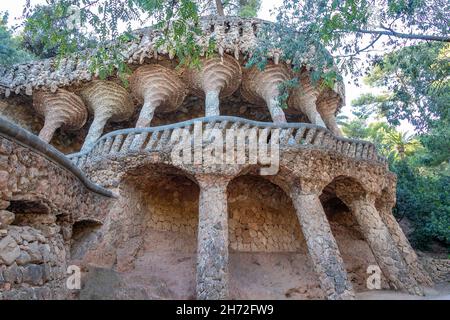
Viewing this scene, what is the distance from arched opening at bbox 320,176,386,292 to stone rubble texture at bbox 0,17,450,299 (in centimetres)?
4

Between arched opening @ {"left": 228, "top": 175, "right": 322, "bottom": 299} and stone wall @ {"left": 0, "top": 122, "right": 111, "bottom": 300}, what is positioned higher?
arched opening @ {"left": 228, "top": 175, "right": 322, "bottom": 299}

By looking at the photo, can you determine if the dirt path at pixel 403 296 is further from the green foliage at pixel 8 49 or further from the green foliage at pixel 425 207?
the green foliage at pixel 8 49

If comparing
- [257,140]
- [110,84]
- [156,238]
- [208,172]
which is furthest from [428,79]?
[110,84]

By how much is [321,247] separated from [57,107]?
9.39 m

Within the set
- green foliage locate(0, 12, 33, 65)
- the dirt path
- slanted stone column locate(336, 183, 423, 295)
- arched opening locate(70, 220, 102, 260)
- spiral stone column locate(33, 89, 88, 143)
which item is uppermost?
green foliage locate(0, 12, 33, 65)

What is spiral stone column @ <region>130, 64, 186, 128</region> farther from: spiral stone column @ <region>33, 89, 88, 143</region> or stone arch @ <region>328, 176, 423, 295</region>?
stone arch @ <region>328, 176, 423, 295</region>

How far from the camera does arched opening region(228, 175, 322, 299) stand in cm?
728

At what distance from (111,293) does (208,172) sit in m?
2.91

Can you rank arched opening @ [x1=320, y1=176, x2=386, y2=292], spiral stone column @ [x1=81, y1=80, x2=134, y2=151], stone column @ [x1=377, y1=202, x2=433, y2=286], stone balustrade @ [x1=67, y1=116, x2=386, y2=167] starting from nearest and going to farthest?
stone balustrade @ [x1=67, y1=116, x2=386, y2=167]
stone column @ [x1=377, y1=202, x2=433, y2=286]
arched opening @ [x1=320, y1=176, x2=386, y2=292]
spiral stone column @ [x1=81, y1=80, x2=134, y2=151]

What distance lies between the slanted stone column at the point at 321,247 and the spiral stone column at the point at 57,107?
8024 millimetres

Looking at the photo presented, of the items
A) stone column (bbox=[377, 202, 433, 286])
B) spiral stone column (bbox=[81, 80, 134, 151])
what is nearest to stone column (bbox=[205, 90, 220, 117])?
spiral stone column (bbox=[81, 80, 134, 151])

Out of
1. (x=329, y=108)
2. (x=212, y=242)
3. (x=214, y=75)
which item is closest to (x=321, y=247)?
(x=212, y=242)

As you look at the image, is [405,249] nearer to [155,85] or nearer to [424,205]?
[424,205]
